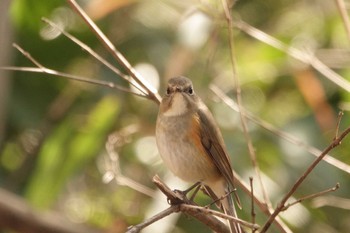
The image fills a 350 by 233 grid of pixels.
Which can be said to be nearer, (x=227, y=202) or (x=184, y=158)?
(x=227, y=202)

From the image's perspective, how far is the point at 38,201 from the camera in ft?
18.6

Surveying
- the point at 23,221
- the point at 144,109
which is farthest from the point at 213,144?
the point at 144,109

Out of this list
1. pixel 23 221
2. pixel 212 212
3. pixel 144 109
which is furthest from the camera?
pixel 144 109

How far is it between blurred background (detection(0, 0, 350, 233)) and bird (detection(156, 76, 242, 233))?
128 centimetres

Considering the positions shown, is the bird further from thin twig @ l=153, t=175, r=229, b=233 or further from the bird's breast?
thin twig @ l=153, t=175, r=229, b=233

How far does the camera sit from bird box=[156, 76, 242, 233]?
14.7ft

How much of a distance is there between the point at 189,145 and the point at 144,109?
7.47 ft

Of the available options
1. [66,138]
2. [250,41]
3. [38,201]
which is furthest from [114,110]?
[250,41]

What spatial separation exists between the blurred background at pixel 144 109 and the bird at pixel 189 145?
1278 mm

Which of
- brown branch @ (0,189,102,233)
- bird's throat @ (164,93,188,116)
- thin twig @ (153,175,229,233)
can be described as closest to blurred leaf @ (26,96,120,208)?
bird's throat @ (164,93,188,116)

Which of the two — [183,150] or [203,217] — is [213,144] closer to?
[183,150]

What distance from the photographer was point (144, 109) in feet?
22.3

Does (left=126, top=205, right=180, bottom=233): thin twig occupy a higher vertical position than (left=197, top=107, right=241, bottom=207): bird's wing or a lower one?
lower

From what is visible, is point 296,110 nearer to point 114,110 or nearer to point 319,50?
point 319,50
